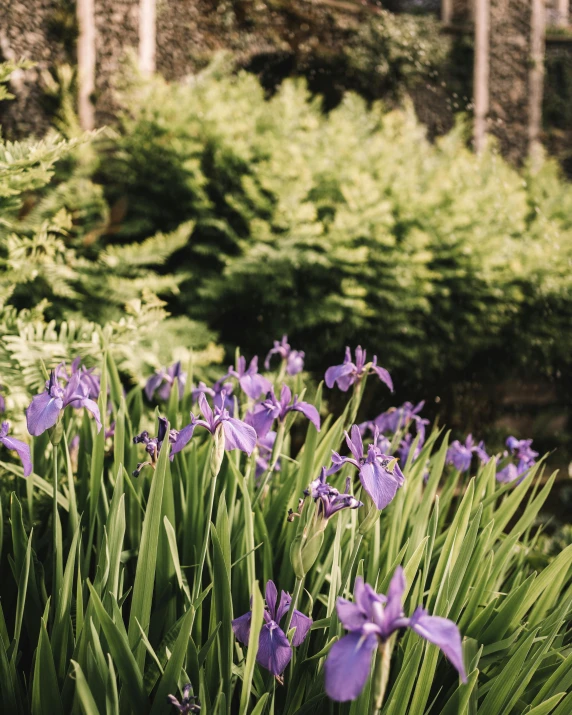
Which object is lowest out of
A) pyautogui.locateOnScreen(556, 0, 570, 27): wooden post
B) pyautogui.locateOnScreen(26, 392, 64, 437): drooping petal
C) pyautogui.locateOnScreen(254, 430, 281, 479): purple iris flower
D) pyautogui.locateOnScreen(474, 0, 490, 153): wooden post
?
pyautogui.locateOnScreen(254, 430, 281, 479): purple iris flower

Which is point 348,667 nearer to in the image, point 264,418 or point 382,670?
point 382,670

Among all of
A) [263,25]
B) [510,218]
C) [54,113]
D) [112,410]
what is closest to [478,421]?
[510,218]

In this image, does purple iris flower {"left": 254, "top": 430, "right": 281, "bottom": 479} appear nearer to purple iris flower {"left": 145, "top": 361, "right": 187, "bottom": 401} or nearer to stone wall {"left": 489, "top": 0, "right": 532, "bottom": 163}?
purple iris flower {"left": 145, "top": 361, "right": 187, "bottom": 401}

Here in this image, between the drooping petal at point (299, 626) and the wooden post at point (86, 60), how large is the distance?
374 centimetres

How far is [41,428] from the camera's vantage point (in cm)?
99

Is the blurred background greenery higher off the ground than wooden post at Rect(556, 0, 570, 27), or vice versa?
wooden post at Rect(556, 0, 570, 27)

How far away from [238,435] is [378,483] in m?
0.24

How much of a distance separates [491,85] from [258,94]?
4224 mm

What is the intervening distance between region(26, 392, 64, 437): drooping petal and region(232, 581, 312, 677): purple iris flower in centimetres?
45

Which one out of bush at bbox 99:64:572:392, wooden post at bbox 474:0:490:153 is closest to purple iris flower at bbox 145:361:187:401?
bush at bbox 99:64:572:392

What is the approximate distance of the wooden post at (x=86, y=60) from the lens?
3885mm

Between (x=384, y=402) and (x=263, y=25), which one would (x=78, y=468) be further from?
(x=263, y=25)

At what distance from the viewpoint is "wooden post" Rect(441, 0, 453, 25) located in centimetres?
700

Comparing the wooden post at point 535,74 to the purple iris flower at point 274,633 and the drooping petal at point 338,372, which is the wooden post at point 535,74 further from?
the purple iris flower at point 274,633
